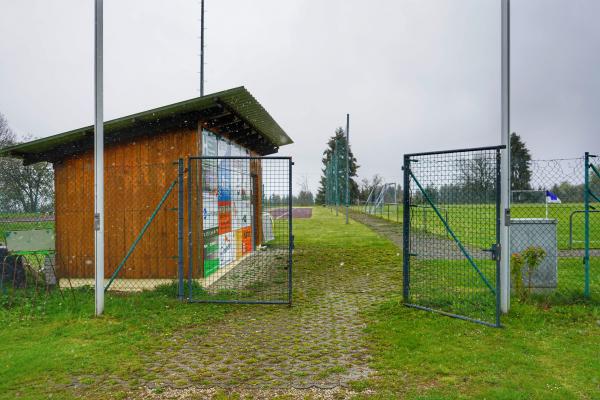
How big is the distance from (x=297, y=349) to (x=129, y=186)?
230 inches

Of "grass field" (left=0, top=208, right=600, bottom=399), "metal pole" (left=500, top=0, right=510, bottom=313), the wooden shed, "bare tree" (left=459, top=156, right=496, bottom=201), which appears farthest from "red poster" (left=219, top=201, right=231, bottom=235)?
"metal pole" (left=500, top=0, right=510, bottom=313)

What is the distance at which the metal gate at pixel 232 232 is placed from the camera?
7.27 m

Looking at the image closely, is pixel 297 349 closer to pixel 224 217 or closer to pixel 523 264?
pixel 523 264

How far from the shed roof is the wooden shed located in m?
0.02

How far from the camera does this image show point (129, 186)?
945cm

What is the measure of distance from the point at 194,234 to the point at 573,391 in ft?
22.1

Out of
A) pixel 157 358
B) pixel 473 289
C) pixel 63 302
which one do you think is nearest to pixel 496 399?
pixel 157 358

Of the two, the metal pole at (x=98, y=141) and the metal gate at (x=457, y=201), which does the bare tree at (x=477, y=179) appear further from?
A: the metal pole at (x=98, y=141)

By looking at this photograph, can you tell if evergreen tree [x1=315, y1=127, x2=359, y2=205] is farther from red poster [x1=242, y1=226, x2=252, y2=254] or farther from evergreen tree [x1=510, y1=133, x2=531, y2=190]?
evergreen tree [x1=510, y1=133, x2=531, y2=190]

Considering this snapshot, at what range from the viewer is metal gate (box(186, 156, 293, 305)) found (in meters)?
7.27

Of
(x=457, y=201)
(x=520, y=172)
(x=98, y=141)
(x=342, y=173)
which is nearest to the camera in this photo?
(x=98, y=141)

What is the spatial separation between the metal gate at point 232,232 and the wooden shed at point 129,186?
0.23 metres

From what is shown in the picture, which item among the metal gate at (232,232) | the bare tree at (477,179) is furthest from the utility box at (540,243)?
the metal gate at (232,232)

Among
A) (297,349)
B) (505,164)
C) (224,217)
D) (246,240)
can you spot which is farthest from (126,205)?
(505,164)
